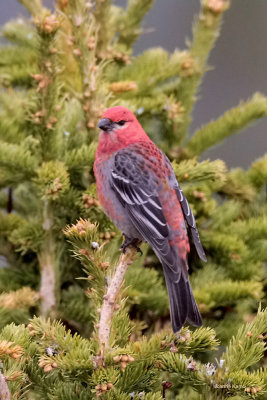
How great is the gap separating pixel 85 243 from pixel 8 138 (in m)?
0.77

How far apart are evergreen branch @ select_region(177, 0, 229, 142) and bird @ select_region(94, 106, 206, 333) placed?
1.83ft

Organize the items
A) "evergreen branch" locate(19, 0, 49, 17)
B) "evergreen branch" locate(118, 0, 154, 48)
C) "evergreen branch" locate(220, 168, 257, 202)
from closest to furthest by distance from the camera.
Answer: "evergreen branch" locate(19, 0, 49, 17) → "evergreen branch" locate(220, 168, 257, 202) → "evergreen branch" locate(118, 0, 154, 48)

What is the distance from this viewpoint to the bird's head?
166 cm

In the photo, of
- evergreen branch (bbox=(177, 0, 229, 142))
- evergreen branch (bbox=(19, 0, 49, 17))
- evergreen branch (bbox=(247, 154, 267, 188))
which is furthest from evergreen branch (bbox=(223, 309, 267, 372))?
evergreen branch (bbox=(19, 0, 49, 17))

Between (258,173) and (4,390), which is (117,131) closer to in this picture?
(258,173)

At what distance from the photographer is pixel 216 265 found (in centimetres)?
201

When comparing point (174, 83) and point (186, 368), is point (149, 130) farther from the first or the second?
point (186, 368)

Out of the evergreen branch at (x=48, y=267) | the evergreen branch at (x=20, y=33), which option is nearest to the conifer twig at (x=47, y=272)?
the evergreen branch at (x=48, y=267)

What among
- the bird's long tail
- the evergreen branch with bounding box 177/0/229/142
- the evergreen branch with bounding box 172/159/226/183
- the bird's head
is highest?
the evergreen branch with bounding box 177/0/229/142

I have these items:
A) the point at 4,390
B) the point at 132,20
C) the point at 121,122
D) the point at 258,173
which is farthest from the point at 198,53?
the point at 4,390

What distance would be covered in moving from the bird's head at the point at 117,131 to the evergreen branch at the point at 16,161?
0.21 metres

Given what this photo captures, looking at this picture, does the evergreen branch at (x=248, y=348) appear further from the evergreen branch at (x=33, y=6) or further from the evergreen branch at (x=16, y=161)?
the evergreen branch at (x=33, y=6)

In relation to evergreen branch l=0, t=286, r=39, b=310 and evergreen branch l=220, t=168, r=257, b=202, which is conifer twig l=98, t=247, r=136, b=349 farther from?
evergreen branch l=220, t=168, r=257, b=202

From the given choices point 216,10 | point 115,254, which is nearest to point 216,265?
point 115,254
